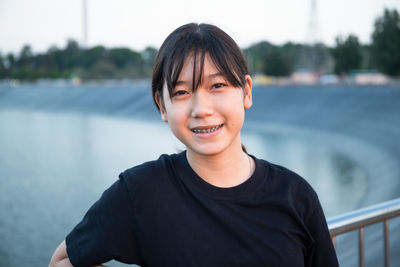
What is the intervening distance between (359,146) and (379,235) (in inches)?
588

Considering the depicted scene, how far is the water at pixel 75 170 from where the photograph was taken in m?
9.93

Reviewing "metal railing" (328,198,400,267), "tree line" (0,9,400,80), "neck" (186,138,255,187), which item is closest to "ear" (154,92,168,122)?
"neck" (186,138,255,187)

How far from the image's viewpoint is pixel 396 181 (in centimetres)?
1267

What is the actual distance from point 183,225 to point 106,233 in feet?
0.82

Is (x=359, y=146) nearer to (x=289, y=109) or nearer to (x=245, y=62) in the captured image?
(x=289, y=109)

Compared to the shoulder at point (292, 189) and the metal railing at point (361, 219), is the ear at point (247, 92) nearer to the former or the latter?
the shoulder at point (292, 189)

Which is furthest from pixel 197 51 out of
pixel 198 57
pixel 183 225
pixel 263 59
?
pixel 263 59

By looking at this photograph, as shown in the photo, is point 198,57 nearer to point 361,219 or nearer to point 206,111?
point 206,111

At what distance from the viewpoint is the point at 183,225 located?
1.38 m

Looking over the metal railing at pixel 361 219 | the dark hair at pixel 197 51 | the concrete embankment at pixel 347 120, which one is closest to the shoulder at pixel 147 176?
the dark hair at pixel 197 51

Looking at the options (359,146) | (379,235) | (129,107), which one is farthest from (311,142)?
(129,107)

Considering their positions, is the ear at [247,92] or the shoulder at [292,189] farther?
the ear at [247,92]

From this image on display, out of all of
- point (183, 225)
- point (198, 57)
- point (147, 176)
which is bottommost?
point (183, 225)

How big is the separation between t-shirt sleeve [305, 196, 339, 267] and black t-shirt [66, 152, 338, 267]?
88 millimetres
